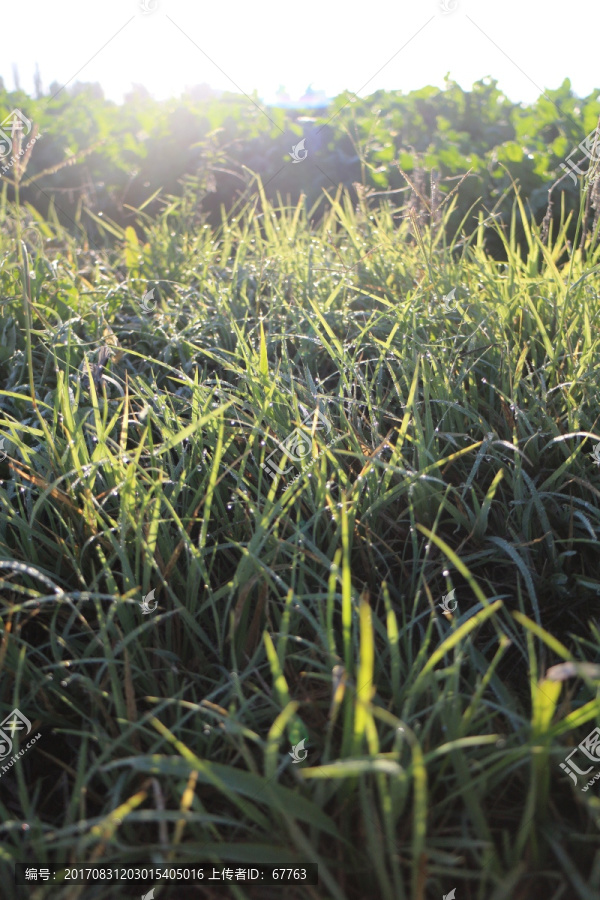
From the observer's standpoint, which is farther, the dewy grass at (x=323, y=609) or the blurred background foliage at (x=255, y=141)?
the blurred background foliage at (x=255, y=141)

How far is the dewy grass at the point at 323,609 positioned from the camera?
0.84m

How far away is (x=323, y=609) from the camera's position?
1.19 m

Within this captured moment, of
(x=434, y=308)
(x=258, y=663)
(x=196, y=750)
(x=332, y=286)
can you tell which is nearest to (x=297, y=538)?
(x=258, y=663)

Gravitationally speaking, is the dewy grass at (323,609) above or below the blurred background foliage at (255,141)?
below

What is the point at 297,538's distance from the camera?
1268 millimetres

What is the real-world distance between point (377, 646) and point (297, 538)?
0.26 meters

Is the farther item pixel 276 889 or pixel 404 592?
pixel 404 592

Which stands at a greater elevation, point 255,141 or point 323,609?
point 255,141

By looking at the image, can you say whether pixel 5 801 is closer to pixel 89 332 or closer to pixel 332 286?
pixel 89 332

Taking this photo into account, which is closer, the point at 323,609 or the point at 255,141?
the point at 323,609

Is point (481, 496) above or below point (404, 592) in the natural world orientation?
above

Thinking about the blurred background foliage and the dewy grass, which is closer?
the dewy grass

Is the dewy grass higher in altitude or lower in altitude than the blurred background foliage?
lower

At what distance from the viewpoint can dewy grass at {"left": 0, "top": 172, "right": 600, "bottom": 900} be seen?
84cm
